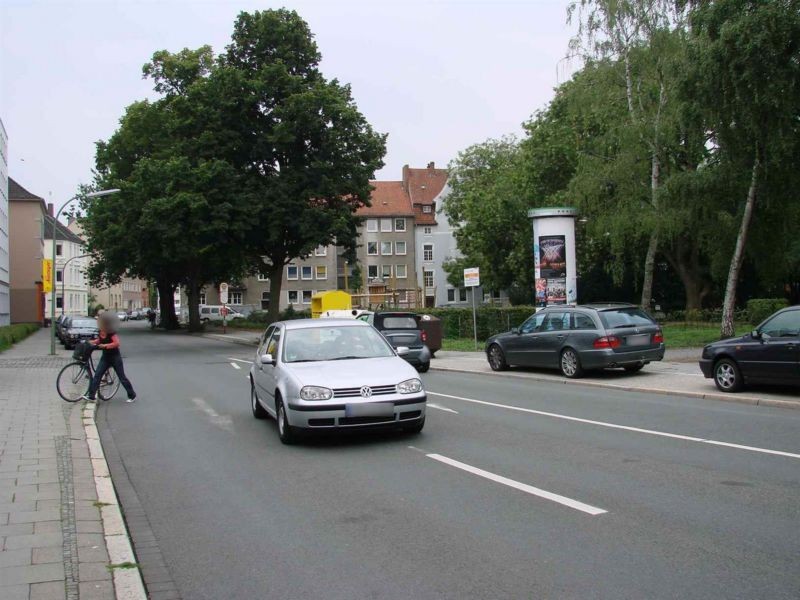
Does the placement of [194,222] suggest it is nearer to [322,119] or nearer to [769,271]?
[322,119]

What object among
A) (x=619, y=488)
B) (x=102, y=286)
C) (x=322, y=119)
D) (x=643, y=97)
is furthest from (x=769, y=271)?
(x=102, y=286)

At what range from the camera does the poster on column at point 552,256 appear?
83.5ft

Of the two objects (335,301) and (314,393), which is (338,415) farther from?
(335,301)

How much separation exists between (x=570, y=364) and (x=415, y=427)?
7.77 m

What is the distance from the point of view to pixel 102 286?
65.1 metres

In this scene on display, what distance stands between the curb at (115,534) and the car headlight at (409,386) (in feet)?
10.7

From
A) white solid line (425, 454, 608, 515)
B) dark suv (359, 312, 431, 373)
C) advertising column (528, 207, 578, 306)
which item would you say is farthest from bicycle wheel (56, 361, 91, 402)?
Answer: advertising column (528, 207, 578, 306)

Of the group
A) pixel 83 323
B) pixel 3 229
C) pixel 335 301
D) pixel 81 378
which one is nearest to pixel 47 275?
pixel 83 323

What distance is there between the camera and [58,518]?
5703 millimetres

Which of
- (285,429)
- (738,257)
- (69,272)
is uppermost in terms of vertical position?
(69,272)

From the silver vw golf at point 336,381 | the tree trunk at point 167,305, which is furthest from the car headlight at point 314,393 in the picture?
the tree trunk at point 167,305

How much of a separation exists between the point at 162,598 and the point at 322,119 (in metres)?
31.6

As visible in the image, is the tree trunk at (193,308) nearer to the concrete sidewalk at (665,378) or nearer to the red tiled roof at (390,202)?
the concrete sidewalk at (665,378)

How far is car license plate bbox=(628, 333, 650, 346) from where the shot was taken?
51.4 ft
